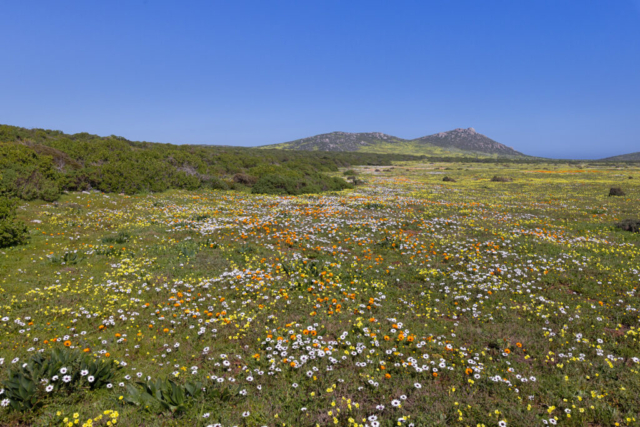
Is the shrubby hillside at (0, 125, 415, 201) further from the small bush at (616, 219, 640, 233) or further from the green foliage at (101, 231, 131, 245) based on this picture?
the small bush at (616, 219, 640, 233)

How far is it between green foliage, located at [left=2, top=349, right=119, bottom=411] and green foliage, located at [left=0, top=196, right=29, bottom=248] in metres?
8.44

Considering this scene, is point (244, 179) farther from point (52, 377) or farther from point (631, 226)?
point (631, 226)

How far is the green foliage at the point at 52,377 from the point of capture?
15.2 ft

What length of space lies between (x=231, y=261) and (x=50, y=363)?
634 cm

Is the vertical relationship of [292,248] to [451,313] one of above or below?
above

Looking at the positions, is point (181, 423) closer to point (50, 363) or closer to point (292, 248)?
point (50, 363)

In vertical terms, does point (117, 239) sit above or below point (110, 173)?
below

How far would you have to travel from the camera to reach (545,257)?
40.5 feet

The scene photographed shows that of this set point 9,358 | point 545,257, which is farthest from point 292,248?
point 545,257

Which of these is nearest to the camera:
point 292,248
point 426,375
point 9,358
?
point 9,358

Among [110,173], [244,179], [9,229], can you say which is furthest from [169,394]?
[244,179]

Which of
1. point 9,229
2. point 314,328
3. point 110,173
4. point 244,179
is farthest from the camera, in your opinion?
point 244,179

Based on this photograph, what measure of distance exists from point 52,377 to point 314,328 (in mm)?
4999

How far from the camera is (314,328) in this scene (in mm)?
7453
